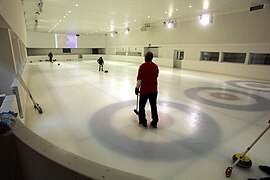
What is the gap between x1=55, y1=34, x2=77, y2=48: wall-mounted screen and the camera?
24.3 m

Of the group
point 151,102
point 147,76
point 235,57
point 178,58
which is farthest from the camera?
point 178,58

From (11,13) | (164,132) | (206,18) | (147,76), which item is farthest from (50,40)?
(164,132)

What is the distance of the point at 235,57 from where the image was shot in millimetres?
10938

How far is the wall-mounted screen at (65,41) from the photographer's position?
2426 cm

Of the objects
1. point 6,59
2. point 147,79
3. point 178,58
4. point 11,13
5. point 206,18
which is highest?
point 206,18

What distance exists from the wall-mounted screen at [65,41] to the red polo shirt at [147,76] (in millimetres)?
24659

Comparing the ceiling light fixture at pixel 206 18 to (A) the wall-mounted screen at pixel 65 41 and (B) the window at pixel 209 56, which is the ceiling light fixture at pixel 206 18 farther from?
(A) the wall-mounted screen at pixel 65 41

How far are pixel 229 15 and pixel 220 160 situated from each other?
436 inches

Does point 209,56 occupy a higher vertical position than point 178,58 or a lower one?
higher

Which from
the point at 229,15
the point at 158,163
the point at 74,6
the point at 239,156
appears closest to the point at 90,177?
the point at 158,163

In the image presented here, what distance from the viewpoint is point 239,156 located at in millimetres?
2436

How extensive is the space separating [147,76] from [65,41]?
25.6 m

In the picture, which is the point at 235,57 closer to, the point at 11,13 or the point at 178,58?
the point at 178,58

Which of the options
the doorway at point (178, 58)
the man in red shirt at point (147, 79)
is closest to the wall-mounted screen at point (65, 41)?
the doorway at point (178, 58)
